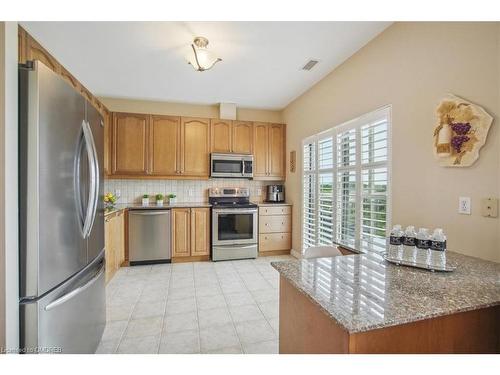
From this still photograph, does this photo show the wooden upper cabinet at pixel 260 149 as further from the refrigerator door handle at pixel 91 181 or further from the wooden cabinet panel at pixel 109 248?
the refrigerator door handle at pixel 91 181

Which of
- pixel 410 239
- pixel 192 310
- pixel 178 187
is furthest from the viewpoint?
pixel 178 187

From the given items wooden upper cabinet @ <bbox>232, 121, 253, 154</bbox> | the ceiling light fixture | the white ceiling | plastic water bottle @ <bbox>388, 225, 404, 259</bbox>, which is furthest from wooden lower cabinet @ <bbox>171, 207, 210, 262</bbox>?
plastic water bottle @ <bbox>388, 225, 404, 259</bbox>

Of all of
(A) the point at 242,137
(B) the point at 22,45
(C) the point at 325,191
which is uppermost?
(B) the point at 22,45

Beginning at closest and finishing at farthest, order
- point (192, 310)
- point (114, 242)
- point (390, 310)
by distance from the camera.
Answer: point (390, 310)
point (192, 310)
point (114, 242)

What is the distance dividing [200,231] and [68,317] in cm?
260

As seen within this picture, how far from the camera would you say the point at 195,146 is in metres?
4.20

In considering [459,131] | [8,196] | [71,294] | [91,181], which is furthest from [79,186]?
[459,131]

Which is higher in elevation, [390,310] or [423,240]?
[423,240]

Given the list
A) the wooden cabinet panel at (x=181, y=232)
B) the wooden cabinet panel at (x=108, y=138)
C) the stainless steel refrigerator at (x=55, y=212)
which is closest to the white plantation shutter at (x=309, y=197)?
the wooden cabinet panel at (x=181, y=232)

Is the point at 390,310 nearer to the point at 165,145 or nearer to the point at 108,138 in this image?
the point at 165,145

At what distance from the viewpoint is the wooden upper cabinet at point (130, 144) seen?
3906mm

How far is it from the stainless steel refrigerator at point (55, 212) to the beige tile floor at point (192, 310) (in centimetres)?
54

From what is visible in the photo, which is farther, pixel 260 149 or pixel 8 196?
pixel 260 149
